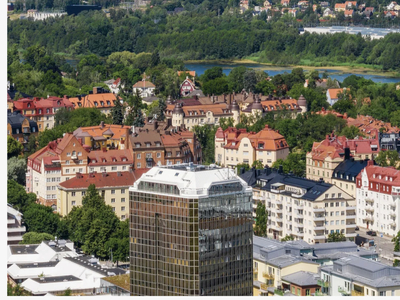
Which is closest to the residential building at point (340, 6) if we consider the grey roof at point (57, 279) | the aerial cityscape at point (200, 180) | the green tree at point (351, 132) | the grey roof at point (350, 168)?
the aerial cityscape at point (200, 180)

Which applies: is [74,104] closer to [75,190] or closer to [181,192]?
[75,190]

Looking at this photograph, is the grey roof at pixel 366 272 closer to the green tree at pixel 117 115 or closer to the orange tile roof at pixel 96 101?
the green tree at pixel 117 115

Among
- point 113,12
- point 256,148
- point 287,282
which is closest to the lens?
point 287,282

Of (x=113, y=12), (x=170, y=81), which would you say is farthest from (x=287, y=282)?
(x=113, y=12)

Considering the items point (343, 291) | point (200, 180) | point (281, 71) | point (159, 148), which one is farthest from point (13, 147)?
point (281, 71)

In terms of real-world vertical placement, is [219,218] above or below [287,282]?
above

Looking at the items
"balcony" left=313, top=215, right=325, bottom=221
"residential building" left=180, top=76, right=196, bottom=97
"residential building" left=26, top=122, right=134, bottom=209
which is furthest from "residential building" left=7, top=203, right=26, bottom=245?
"residential building" left=180, top=76, right=196, bottom=97

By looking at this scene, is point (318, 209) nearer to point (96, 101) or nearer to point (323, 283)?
point (323, 283)
